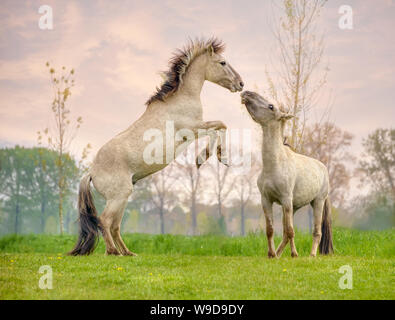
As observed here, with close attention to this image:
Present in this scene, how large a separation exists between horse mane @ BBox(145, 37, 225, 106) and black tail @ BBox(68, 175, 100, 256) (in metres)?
2.48

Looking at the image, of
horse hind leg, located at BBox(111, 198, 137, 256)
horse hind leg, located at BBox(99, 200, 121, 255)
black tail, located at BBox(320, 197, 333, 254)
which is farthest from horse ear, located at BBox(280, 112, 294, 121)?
horse hind leg, located at BBox(99, 200, 121, 255)

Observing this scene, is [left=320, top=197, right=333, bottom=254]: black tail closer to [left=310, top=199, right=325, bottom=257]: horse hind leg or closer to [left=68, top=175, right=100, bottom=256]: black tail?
[left=310, top=199, right=325, bottom=257]: horse hind leg

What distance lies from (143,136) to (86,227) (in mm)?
2184

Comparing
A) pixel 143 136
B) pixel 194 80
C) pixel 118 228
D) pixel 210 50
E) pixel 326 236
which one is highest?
pixel 210 50

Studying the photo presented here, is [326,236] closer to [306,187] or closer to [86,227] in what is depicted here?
[306,187]

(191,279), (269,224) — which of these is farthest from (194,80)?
(191,279)

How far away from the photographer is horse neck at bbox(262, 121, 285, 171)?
25.2 feet

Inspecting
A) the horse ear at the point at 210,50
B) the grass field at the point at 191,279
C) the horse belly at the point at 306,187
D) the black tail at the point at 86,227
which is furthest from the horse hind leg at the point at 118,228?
the horse ear at the point at 210,50

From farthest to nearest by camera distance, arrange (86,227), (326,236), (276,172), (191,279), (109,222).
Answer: (326,236), (86,227), (109,222), (276,172), (191,279)

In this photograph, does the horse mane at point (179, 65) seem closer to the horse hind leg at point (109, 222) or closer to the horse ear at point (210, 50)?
the horse ear at point (210, 50)

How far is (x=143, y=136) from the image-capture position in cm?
859

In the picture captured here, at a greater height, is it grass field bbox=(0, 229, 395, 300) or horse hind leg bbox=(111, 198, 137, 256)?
horse hind leg bbox=(111, 198, 137, 256)

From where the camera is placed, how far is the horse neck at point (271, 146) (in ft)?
25.2
